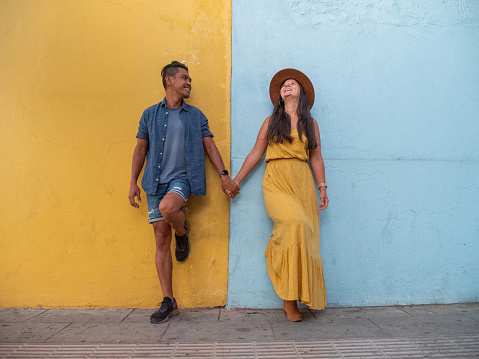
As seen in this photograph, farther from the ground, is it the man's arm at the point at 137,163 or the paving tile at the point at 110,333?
the man's arm at the point at 137,163

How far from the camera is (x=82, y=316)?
319 centimetres

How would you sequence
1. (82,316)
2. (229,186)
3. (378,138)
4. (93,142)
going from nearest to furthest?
(82,316), (229,186), (93,142), (378,138)

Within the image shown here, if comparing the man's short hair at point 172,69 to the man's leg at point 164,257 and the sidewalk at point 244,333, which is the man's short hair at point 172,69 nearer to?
the man's leg at point 164,257

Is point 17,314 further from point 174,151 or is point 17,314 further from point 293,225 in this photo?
point 293,225

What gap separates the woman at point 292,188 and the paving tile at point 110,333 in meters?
1.07

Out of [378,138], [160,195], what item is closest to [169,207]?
[160,195]

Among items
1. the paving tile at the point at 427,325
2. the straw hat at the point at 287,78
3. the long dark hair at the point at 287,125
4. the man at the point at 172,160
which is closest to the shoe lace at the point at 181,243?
the man at the point at 172,160

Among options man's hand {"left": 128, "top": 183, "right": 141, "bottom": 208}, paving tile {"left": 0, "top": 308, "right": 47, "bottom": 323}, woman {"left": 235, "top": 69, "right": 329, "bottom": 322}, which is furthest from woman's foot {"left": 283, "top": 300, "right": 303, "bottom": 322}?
paving tile {"left": 0, "top": 308, "right": 47, "bottom": 323}

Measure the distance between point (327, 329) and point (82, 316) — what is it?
7.04 ft

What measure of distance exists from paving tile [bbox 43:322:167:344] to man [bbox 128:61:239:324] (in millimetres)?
347

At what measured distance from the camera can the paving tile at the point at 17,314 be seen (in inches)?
121

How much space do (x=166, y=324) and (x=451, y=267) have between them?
2852mm

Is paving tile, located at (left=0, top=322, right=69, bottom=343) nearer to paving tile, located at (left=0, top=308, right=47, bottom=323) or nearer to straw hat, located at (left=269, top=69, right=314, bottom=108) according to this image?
paving tile, located at (left=0, top=308, right=47, bottom=323)

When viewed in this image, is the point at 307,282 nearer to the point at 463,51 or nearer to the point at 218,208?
the point at 218,208
